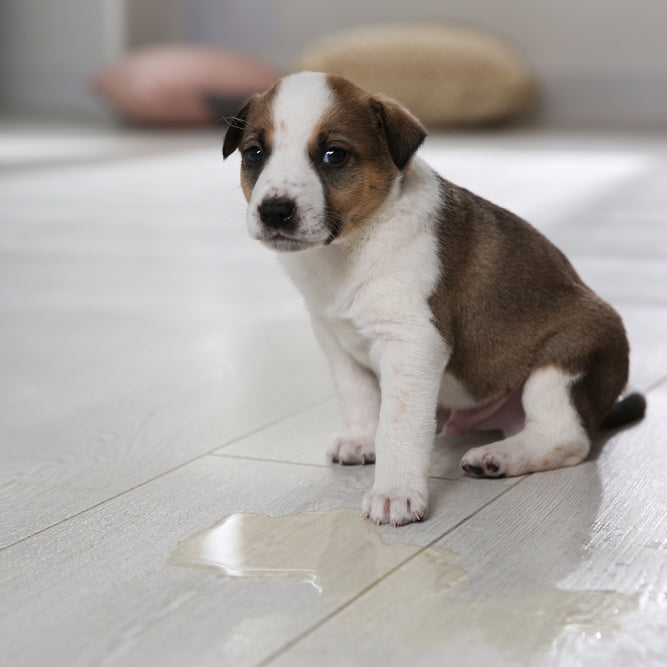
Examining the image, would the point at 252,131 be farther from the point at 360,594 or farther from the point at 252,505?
the point at 360,594

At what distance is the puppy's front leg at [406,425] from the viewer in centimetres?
178

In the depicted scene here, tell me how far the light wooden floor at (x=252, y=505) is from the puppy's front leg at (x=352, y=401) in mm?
44

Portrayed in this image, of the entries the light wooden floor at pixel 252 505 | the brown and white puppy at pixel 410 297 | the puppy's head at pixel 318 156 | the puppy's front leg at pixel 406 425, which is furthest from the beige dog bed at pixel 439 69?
the puppy's front leg at pixel 406 425

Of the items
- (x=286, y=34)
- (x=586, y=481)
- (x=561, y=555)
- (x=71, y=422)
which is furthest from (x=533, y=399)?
(x=286, y=34)

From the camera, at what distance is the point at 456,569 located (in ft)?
5.13

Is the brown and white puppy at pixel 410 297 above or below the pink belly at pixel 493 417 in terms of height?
above

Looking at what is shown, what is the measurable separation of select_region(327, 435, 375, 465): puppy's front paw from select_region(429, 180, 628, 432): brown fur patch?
0.72ft

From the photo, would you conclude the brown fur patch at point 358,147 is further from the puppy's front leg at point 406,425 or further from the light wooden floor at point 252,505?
the light wooden floor at point 252,505

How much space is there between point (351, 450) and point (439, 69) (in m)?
7.22

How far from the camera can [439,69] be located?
884 centimetres

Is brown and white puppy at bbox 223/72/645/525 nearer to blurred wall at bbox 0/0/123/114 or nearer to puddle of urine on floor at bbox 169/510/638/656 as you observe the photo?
puddle of urine on floor at bbox 169/510/638/656

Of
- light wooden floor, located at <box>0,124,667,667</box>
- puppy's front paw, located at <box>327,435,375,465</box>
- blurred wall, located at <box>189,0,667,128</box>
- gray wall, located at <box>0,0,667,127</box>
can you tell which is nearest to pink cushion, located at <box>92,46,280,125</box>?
gray wall, located at <box>0,0,667,127</box>

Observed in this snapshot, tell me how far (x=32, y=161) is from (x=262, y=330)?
4.47 meters

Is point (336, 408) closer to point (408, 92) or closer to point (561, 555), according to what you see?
point (561, 555)
